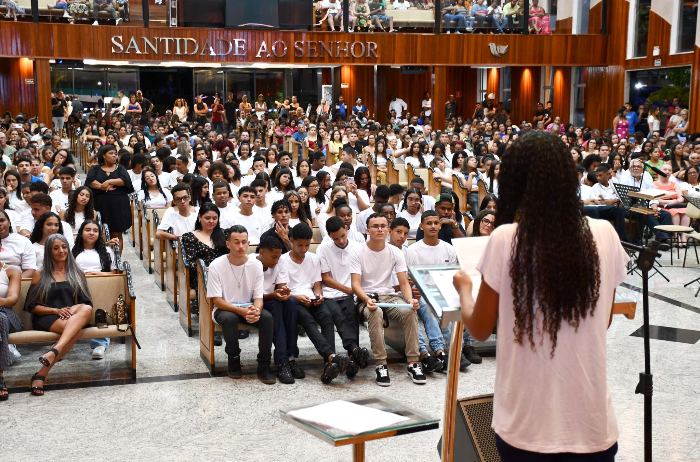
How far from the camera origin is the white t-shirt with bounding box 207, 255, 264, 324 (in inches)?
234

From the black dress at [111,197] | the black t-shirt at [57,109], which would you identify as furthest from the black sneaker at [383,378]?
the black t-shirt at [57,109]

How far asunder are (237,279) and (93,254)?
1.45 meters

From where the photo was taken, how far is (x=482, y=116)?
2312 cm

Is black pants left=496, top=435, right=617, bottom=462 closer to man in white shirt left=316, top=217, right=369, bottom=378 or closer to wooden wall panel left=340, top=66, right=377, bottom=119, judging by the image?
man in white shirt left=316, top=217, right=369, bottom=378

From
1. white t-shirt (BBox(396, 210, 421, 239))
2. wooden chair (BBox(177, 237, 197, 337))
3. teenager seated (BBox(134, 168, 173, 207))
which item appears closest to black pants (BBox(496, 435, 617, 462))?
wooden chair (BBox(177, 237, 197, 337))

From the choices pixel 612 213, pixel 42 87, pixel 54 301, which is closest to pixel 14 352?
pixel 54 301

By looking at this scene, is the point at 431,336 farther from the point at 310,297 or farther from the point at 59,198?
the point at 59,198

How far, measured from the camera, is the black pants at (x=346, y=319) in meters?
6.02

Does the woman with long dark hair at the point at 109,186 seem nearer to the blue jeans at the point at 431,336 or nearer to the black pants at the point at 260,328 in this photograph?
the black pants at the point at 260,328

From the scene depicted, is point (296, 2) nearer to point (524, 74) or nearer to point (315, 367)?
point (524, 74)

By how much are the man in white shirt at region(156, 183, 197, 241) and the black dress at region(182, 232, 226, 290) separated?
887mm

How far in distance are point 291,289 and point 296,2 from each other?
16.4 m

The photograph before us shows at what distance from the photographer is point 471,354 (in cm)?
624

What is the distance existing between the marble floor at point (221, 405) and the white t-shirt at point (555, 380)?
245cm
